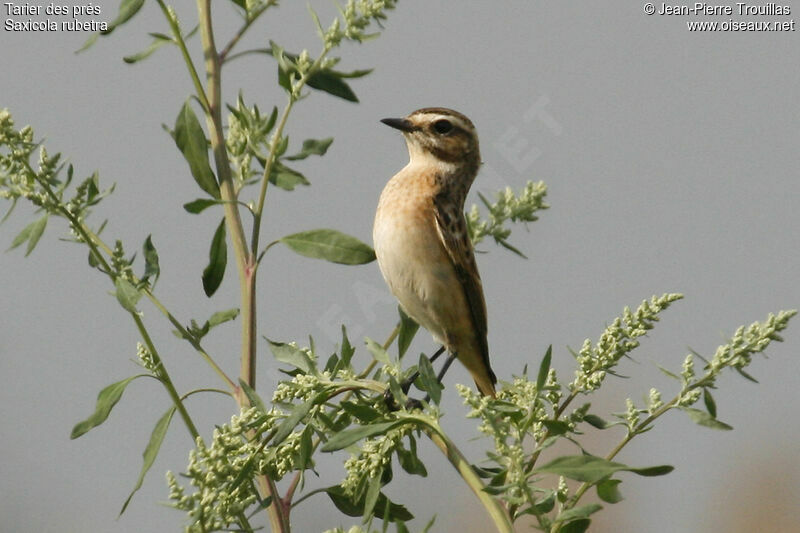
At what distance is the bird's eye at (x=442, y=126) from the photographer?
4980 mm

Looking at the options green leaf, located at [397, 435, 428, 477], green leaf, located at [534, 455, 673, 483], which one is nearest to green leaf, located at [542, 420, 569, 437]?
green leaf, located at [534, 455, 673, 483]

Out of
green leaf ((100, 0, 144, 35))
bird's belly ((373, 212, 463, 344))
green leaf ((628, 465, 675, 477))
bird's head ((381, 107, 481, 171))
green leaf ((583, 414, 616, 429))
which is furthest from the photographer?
bird's head ((381, 107, 481, 171))

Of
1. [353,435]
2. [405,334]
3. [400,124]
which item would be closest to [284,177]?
[405,334]

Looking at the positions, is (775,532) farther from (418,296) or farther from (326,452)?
(326,452)

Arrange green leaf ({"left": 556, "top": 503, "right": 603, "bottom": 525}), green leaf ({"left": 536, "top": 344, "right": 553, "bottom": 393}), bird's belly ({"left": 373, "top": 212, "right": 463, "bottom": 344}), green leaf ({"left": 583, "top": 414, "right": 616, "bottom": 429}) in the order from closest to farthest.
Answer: green leaf ({"left": 556, "top": 503, "right": 603, "bottom": 525}) < green leaf ({"left": 536, "top": 344, "right": 553, "bottom": 393}) < green leaf ({"left": 583, "top": 414, "right": 616, "bottom": 429}) < bird's belly ({"left": 373, "top": 212, "right": 463, "bottom": 344})

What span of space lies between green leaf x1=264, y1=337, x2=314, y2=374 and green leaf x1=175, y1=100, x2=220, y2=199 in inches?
20.2

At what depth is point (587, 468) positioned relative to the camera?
2.16 meters

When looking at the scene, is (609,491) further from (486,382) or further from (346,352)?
(486,382)

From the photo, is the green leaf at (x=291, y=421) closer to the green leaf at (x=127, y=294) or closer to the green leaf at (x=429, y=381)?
the green leaf at (x=429, y=381)

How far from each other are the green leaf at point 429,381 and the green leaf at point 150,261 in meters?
0.87

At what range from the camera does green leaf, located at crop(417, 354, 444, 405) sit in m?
2.35

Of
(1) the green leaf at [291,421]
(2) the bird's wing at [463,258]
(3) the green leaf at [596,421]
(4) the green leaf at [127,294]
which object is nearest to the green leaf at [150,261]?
(4) the green leaf at [127,294]

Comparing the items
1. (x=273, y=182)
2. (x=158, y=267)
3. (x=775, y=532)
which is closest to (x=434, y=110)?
(x=273, y=182)

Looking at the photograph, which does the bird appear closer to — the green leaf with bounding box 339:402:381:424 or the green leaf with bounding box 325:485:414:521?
the green leaf with bounding box 325:485:414:521
